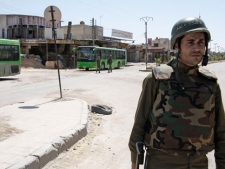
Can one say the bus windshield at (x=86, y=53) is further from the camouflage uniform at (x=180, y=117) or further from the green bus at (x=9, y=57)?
the camouflage uniform at (x=180, y=117)

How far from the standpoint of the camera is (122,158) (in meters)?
Answer: 4.29

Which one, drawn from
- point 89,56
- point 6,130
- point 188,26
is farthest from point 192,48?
point 89,56

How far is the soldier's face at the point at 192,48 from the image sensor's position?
1.87 meters

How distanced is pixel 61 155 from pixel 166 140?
284 centimetres

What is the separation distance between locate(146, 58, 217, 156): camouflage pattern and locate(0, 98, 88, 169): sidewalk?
7.25 feet

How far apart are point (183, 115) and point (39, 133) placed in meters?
3.69

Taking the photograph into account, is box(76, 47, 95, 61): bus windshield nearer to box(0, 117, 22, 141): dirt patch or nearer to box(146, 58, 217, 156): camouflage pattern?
box(0, 117, 22, 141): dirt patch

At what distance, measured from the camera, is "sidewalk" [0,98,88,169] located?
12.4 ft

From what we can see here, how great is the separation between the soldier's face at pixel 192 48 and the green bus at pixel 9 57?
16507 millimetres

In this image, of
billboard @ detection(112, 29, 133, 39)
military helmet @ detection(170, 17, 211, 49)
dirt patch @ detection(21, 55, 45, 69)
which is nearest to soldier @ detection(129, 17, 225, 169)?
military helmet @ detection(170, 17, 211, 49)

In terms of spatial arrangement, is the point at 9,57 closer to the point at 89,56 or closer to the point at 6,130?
the point at 89,56

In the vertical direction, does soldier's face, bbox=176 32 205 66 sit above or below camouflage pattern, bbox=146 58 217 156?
above

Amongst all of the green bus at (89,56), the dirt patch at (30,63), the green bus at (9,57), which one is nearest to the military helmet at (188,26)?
the green bus at (9,57)

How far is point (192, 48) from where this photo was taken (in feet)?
6.14
